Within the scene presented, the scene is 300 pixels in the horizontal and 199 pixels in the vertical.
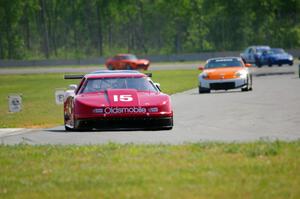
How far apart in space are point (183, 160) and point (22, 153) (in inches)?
106

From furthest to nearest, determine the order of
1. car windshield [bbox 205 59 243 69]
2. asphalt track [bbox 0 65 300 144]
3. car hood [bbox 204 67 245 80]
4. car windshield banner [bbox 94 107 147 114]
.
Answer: car windshield [bbox 205 59 243 69] → car hood [bbox 204 67 245 80] → car windshield banner [bbox 94 107 147 114] → asphalt track [bbox 0 65 300 144]

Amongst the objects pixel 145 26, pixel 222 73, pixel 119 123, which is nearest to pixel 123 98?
pixel 119 123

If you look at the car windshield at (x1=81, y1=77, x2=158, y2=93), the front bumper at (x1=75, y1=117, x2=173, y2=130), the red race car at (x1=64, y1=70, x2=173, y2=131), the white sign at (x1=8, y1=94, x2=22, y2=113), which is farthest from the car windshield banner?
the white sign at (x1=8, y1=94, x2=22, y2=113)

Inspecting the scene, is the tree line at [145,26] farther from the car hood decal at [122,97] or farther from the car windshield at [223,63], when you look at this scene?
the car hood decal at [122,97]

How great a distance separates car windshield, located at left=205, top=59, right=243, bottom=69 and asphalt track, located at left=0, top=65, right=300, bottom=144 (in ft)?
21.8

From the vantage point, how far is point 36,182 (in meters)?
10.7

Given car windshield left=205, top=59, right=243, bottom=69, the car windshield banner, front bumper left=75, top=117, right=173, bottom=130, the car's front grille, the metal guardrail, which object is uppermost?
the car windshield banner

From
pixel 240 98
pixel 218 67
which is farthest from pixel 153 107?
pixel 218 67

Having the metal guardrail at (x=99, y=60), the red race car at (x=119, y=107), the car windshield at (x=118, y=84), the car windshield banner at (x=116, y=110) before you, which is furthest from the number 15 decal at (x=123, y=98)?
the metal guardrail at (x=99, y=60)

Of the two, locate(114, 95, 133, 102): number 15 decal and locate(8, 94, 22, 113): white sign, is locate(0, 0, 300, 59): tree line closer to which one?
locate(8, 94, 22, 113): white sign

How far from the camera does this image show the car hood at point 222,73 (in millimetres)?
35531

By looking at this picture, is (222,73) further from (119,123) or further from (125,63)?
(125,63)

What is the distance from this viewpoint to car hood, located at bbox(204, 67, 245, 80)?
35.5 metres

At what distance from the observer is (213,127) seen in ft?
64.5
